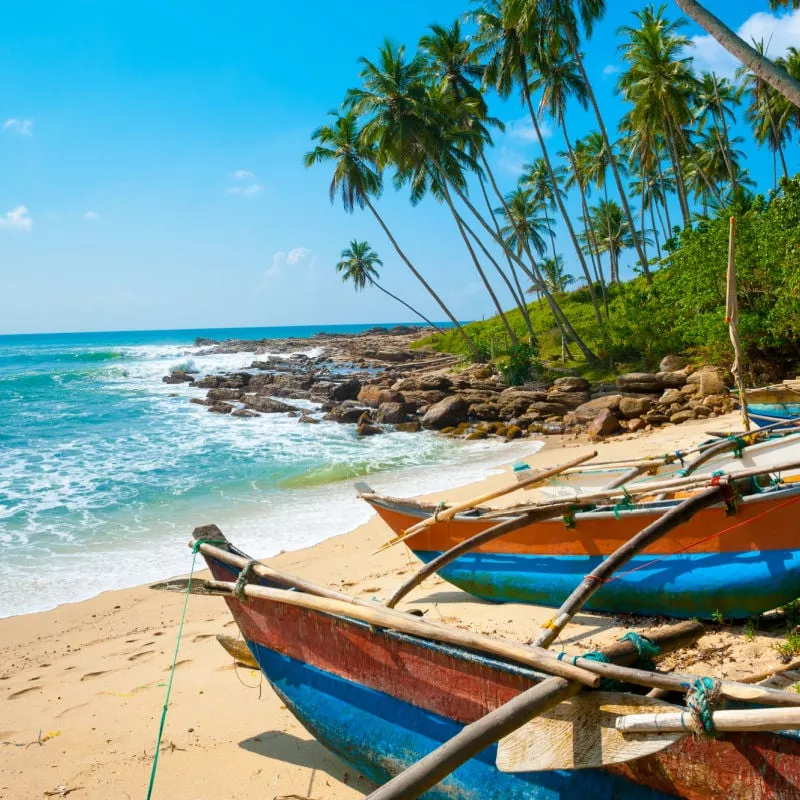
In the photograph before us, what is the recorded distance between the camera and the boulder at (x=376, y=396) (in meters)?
23.6

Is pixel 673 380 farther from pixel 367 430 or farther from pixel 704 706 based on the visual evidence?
pixel 704 706

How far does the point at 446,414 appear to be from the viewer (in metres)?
20.0

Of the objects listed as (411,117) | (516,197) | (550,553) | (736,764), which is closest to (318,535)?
(550,553)

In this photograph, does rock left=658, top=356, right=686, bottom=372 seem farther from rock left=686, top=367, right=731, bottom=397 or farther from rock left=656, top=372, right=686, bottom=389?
rock left=686, top=367, right=731, bottom=397

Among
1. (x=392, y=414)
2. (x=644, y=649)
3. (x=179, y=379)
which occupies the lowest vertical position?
(x=392, y=414)

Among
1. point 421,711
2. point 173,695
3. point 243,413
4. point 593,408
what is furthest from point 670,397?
point 243,413

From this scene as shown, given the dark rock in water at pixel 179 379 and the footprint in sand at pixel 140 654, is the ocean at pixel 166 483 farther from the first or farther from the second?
the dark rock in water at pixel 179 379

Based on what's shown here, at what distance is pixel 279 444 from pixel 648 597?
1465 cm

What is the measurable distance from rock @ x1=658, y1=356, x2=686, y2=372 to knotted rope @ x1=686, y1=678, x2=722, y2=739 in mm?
18797

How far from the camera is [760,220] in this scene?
1543 centimetres

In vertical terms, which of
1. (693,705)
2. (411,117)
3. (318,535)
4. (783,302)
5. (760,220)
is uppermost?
(411,117)

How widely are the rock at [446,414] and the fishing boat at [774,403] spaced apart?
1017 centimetres

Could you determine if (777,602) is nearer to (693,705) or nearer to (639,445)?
(693,705)

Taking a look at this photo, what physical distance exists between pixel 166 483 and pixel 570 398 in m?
12.7
